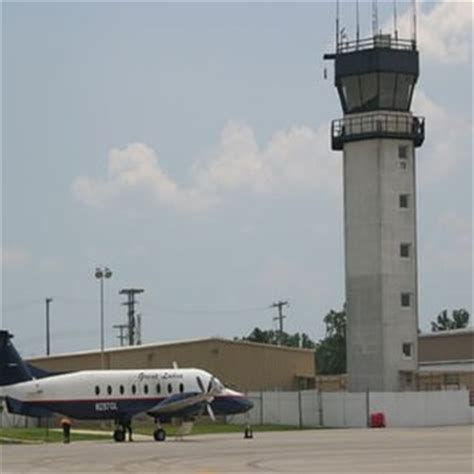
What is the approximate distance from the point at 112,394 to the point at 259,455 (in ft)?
56.5

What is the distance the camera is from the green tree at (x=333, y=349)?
157788 mm

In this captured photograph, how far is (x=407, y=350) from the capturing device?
3012 inches

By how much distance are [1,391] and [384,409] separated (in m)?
23.3

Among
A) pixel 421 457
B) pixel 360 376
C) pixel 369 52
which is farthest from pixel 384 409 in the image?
pixel 421 457

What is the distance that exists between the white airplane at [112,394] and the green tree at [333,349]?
94704mm

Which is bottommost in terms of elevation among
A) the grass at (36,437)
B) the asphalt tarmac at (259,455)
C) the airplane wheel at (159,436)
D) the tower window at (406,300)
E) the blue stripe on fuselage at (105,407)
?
the grass at (36,437)

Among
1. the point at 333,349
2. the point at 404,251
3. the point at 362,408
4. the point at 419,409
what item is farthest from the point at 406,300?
the point at 333,349

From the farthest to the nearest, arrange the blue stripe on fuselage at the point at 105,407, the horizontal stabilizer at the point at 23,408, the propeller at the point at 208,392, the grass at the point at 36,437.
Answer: the grass at the point at 36,437, the propeller at the point at 208,392, the blue stripe on fuselage at the point at 105,407, the horizontal stabilizer at the point at 23,408

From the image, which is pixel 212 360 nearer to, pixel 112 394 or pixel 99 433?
pixel 99 433

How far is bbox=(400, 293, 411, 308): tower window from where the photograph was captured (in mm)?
76250

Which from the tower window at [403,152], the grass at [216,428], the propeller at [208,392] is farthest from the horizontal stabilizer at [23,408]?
the tower window at [403,152]

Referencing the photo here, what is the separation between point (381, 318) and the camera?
75.5 metres

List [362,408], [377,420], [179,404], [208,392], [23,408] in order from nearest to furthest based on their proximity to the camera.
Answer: [23,408] < [179,404] < [208,392] < [377,420] < [362,408]

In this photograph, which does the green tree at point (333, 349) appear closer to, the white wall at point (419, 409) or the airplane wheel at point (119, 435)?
the white wall at point (419, 409)
